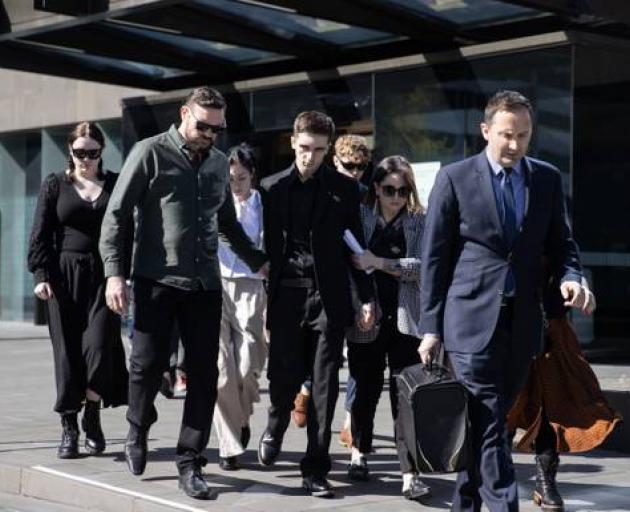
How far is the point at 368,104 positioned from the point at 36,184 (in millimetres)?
10027

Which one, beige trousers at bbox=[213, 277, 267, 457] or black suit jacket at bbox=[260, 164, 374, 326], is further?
beige trousers at bbox=[213, 277, 267, 457]

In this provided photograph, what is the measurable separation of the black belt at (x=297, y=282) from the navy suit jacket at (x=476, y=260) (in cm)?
137

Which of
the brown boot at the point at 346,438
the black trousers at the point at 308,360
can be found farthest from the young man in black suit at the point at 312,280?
the brown boot at the point at 346,438

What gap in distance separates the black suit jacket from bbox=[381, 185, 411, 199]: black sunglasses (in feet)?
0.75

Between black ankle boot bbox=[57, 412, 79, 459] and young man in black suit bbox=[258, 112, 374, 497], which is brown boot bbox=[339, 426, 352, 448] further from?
black ankle boot bbox=[57, 412, 79, 459]

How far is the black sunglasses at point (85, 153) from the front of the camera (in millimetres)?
7611

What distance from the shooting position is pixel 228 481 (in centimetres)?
685

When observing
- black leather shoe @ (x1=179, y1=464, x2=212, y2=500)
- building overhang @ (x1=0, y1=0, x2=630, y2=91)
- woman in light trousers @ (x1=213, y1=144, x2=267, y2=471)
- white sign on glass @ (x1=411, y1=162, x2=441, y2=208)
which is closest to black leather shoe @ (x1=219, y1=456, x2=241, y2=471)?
woman in light trousers @ (x1=213, y1=144, x2=267, y2=471)

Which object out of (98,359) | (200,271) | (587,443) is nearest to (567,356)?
(587,443)

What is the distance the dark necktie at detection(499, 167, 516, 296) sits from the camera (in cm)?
527

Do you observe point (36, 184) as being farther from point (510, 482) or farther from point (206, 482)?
point (510, 482)

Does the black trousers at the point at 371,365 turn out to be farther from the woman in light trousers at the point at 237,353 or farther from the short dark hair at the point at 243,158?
the short dark hair at the point at 243,158

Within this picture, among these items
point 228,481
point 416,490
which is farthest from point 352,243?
point 228,481

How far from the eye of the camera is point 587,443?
6277 mm
